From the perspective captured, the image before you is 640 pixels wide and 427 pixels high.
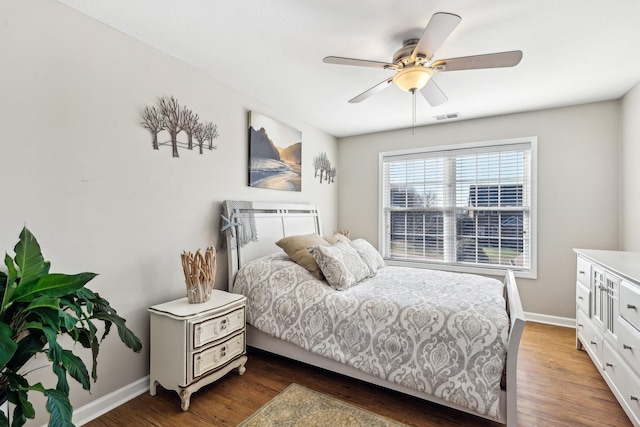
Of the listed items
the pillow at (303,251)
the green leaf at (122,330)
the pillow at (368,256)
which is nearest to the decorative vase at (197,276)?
the green leaf at (122,330)

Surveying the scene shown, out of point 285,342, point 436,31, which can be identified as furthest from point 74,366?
point 436,31

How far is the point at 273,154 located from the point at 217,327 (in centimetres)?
199

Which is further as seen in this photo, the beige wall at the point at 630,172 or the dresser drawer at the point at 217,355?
the beige wall at the point at 630,172

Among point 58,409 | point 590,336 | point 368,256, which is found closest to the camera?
point 58,409

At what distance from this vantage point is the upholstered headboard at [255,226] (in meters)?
2.77

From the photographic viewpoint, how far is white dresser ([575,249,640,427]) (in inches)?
67.6

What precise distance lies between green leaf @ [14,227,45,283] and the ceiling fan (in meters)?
1.80

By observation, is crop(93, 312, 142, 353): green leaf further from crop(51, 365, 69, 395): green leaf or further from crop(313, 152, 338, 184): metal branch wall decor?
crop(313, 152, 338, 184): metal branch wall decor

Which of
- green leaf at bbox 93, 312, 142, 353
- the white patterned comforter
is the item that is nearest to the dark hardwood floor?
the white patterned comforter

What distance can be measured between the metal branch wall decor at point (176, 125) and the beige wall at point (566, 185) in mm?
3271

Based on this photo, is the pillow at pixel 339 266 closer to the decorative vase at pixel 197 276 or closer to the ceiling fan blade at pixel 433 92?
the decorative vase at pixel 197 276

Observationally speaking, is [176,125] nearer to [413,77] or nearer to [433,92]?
[413,77]

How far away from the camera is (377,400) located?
6.82 ft

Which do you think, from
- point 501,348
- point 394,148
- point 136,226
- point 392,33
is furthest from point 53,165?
point 394,148
